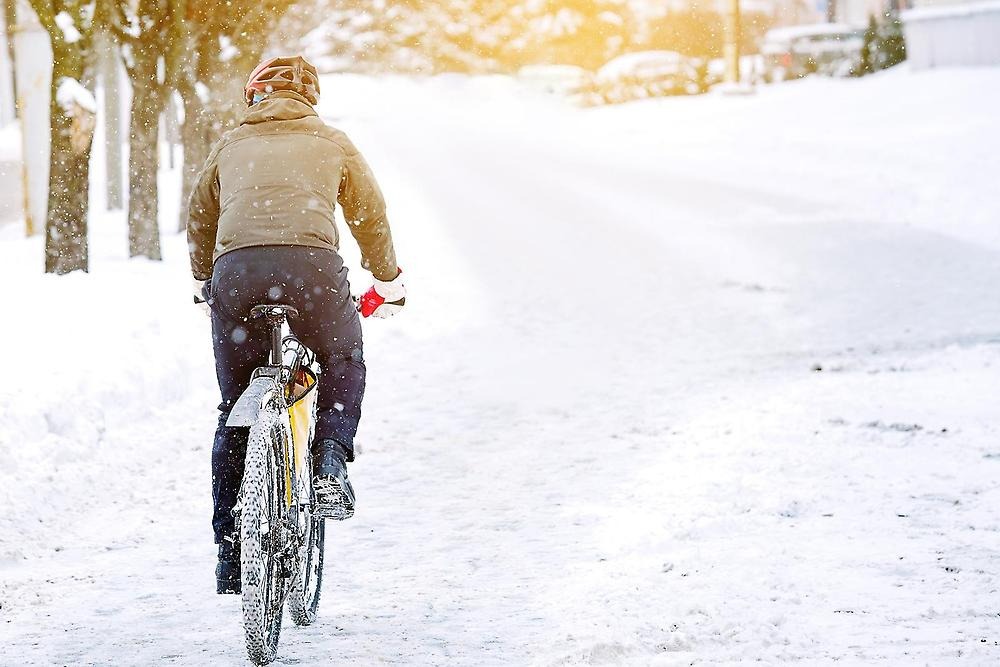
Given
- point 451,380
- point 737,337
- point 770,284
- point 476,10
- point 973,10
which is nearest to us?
point 451,380

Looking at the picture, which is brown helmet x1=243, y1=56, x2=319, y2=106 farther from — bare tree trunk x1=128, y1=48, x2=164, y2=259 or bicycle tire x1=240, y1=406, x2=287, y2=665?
bare tree trunk x1=128, y1=48, x2=164, y2=259

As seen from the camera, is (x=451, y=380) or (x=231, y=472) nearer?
(x=231, y=472)

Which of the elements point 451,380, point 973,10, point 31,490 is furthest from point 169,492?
point 973,10

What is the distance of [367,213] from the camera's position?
4469 millimetres

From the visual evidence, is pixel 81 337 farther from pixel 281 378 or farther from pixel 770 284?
pixel 770 284

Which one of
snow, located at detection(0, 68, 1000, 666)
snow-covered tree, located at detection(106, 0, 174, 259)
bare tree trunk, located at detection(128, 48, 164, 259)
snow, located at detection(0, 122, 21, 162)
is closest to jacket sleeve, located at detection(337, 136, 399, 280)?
snow, located at detection(0, 68, 1000, 666)

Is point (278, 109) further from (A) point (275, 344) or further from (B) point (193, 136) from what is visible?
(B) point (193, 136)

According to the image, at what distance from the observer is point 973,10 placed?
34.8 meters

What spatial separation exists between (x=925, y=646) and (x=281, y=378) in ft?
7.05

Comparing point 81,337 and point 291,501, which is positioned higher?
point 291,501

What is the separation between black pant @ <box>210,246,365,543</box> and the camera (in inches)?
162

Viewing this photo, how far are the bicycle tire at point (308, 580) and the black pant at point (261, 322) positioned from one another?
29cm

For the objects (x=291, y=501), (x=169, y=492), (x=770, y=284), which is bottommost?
(x=770, y=284)

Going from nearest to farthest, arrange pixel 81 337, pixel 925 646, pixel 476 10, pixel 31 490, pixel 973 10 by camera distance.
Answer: pixel 925 646 < pixel 31 490 < pixel 81 337 < pixel 476 10 < pixel 973 10
